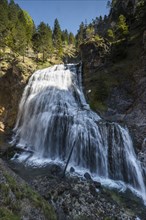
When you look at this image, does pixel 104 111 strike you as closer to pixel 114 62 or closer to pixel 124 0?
pixel 114 62

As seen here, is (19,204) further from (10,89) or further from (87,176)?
(10,89)

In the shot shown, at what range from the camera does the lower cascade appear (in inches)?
791

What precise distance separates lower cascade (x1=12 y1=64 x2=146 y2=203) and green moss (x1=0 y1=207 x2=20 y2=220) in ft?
35.8

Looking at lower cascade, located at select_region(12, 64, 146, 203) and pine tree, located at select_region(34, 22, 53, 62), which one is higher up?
pine tree, located at select_region(34, 22, 53, 62)

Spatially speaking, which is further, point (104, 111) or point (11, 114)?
point (11, 114)

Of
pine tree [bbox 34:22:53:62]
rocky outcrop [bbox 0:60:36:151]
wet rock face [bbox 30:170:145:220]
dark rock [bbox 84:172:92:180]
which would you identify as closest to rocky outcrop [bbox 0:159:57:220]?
wet rock face [bbox 30:170:145:220]

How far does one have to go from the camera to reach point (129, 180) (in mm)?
19359

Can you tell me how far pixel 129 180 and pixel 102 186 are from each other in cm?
348

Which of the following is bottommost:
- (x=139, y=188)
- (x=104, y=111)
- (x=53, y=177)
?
(x=139, y=188)

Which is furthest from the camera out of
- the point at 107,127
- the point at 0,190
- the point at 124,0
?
the point at 124,0

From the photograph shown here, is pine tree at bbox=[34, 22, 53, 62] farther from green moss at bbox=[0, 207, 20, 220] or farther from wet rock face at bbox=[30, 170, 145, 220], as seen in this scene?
green moss at bbox=[0, 207, 20, 220]

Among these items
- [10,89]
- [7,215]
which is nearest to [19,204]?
[7,215]

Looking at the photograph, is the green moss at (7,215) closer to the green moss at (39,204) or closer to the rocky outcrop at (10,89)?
the green moss at (39,204)

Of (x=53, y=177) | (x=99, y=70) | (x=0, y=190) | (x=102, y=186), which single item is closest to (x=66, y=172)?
(x=53, y=177)
